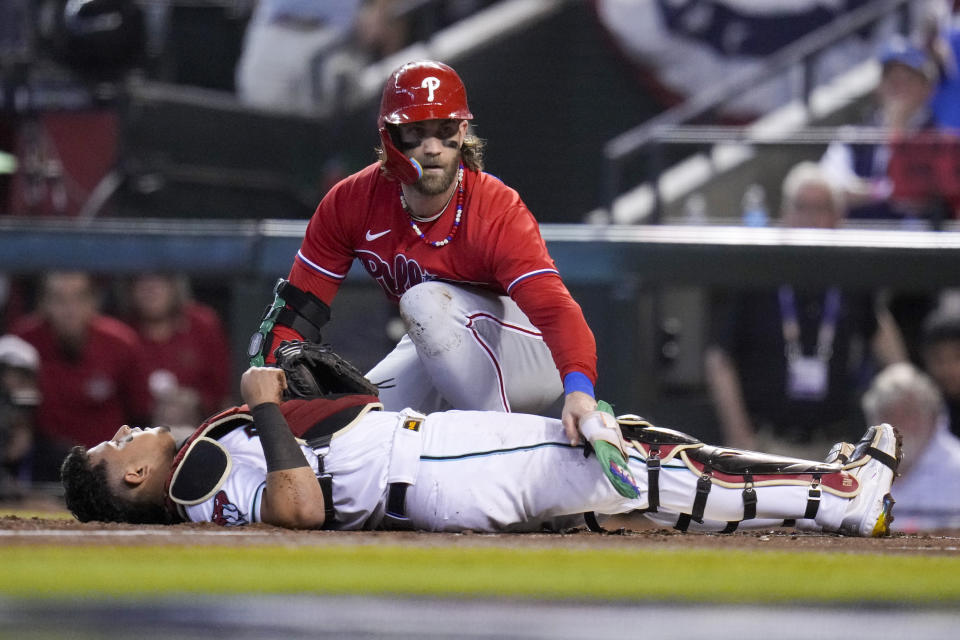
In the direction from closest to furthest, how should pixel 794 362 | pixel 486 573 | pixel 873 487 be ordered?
1. pixel 486 573
2. pixel 873 487
3. pixel 794 362

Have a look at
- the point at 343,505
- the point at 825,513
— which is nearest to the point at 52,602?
the point at 343,505

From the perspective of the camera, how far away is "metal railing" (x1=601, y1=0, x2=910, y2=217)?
8.09m

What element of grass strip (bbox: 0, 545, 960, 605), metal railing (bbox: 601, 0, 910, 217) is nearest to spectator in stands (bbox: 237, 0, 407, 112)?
metal railing (bbox: 601, 0, 910, 217)

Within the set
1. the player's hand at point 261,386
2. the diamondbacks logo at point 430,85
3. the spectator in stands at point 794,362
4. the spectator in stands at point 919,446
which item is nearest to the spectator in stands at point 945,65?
the spectator in stands at point 794,362

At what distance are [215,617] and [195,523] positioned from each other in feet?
5.94

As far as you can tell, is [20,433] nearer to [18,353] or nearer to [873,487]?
[18,353]

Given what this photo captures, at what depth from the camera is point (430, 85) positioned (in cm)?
390

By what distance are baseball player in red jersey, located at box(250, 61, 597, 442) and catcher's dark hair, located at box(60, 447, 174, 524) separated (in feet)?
1.75

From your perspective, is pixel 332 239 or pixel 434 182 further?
pixel 332 239

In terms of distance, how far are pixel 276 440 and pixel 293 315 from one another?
0.66m

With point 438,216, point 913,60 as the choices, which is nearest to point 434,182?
point 438,216

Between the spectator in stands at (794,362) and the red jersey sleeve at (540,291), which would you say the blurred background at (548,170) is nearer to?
the spectator in stands at (794,362)


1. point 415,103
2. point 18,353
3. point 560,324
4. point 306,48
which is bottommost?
point 18,353

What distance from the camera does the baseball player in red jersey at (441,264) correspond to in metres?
A: 3.84
